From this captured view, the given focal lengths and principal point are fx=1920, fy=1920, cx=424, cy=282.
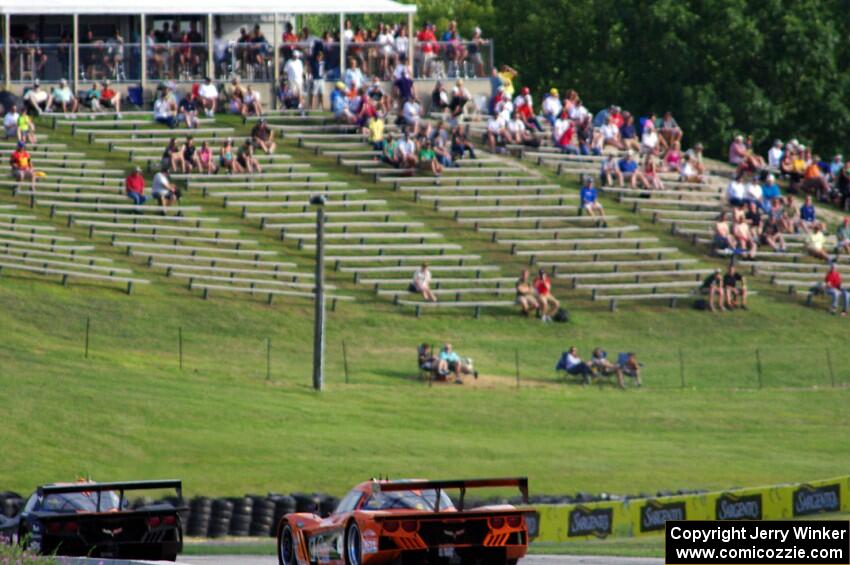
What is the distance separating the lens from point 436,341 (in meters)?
47.6

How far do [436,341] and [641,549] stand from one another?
23.1 m

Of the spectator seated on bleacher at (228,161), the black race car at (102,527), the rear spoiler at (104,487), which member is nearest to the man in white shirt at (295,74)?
the spectator seated on bleacher at (228,161)

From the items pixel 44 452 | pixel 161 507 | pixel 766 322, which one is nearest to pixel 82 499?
pixel 161 507

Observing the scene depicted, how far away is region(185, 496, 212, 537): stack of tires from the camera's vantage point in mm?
28969

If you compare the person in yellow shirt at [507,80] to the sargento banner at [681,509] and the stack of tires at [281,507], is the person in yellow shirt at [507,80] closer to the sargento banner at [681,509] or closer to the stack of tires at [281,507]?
the stack of tires at [281,507]

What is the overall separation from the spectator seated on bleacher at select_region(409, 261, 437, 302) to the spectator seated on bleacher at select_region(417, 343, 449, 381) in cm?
527

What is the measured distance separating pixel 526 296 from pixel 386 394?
8.32 m

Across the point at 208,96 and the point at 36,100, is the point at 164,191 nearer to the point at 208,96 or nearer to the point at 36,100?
the point at 208,96

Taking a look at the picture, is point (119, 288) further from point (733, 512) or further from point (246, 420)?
point (733, 512)

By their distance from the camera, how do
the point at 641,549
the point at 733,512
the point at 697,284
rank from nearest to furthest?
the point at 641,549 < the point at 733,512 < the point at 697,284

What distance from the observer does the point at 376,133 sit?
57156 millimetres

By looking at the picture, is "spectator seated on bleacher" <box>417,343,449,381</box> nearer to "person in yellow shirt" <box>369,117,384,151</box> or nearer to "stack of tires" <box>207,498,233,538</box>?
"person in yellow shirt" <box>369,117,384,151</box>

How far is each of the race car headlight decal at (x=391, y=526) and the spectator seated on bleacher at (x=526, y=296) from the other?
31118mm

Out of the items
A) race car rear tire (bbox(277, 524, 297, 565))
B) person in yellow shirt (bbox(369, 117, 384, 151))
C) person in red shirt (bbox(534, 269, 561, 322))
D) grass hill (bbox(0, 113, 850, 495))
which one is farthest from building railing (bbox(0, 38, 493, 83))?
race car rear tire (bbox(277, 524, 297, 565))
